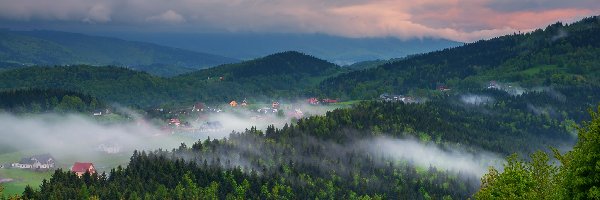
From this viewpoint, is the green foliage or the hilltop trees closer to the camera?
the green foliage

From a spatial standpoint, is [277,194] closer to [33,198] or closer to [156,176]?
[156,176]

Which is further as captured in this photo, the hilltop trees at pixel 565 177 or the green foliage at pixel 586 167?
the hilltop trees at pixel 565 177

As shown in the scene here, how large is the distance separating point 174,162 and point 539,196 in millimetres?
145489

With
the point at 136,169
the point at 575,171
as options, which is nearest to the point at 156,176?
the point at 136,169

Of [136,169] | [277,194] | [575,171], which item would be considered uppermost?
[575,171]

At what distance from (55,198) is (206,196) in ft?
143

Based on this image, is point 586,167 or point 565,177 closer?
point 586,167

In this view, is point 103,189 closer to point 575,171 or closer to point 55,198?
point 55,198

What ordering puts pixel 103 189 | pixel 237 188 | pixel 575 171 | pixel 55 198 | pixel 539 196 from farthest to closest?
pixel 237 188 < pixel 103 189 < pixel 55 198 < pixel 539 196 < pixel 575 171

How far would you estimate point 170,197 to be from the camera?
158m

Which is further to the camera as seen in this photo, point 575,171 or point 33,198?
point 33,198

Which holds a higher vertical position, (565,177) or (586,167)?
(586,167)

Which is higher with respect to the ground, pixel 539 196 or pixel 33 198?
pixel 539 196

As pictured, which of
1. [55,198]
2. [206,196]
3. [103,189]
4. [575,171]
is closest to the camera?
[575,171]
